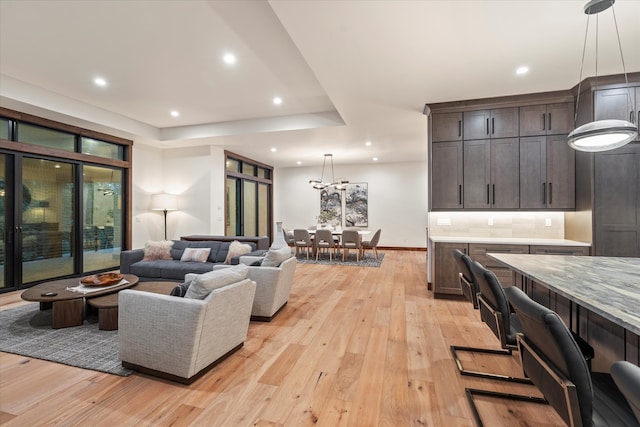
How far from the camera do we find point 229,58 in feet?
11.2

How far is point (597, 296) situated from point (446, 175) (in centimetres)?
314

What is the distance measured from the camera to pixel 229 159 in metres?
7.59

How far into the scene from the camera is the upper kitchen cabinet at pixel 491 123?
160 inches

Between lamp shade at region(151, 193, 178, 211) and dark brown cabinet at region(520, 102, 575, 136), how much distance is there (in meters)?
6.85

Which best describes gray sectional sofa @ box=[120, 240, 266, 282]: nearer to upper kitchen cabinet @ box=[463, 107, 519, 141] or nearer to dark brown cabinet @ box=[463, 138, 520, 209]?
dark brown cabinet @ box=[463, 138, 520, 209]

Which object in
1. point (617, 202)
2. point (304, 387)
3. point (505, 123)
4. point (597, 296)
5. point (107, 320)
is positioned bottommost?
point (304, 387)

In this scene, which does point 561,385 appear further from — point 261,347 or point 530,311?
point 261,347

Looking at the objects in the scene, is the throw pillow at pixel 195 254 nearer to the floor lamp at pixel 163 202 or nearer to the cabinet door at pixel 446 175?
the floor lamp at pixel 163 202

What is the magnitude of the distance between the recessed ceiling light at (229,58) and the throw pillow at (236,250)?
8.73 feet

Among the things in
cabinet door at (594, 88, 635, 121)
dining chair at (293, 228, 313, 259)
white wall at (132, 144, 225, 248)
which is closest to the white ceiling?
cabinet door at (594, 88, 635, 121)

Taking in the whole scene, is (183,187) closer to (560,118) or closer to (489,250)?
(489,250)

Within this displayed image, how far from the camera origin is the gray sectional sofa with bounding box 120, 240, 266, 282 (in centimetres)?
442

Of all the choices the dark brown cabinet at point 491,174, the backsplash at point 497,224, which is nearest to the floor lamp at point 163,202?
the backsplash at point 497,224

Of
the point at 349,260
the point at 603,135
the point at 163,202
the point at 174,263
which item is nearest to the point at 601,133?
the point at 603,135
